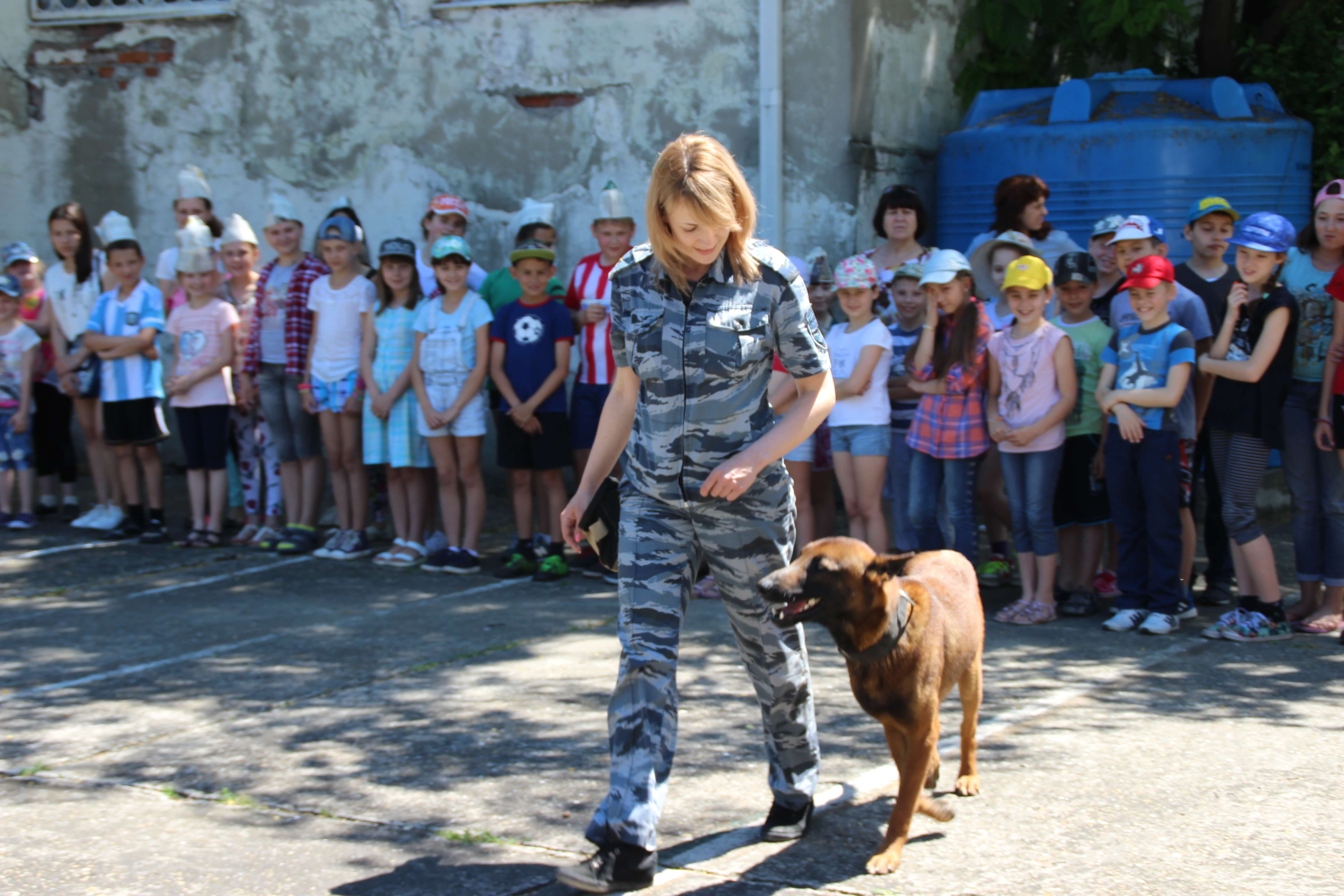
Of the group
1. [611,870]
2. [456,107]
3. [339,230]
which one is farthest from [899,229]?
[611,870]

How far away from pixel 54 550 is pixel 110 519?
0.66 meters

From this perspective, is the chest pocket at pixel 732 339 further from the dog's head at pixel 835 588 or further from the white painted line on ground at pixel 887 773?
the white painted line on ground at pixel 887 773

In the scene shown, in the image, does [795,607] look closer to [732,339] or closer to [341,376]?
[732,339]

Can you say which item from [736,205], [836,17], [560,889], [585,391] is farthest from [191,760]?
[836,17]

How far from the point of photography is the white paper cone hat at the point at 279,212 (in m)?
9.27

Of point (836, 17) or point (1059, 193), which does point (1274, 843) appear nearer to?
point (1059, 193)

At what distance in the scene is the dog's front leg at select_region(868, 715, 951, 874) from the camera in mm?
3834

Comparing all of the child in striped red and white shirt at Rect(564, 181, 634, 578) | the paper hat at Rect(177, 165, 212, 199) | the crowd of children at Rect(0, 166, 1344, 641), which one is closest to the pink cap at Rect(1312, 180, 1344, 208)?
the crowd of children at Rect(0, 166, 1344, 641)

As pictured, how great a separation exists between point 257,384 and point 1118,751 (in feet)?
20.6

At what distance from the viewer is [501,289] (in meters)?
8.83

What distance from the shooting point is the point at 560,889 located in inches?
148

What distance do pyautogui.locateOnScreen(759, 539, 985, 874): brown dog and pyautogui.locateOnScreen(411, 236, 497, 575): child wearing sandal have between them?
4.54 meters

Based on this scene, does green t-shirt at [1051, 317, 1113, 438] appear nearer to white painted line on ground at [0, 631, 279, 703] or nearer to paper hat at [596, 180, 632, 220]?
paper hat at [596, 180, 632, 220]

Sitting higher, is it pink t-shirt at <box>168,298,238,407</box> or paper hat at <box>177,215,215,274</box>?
paper hat at <box>177,215,215,274</box>
